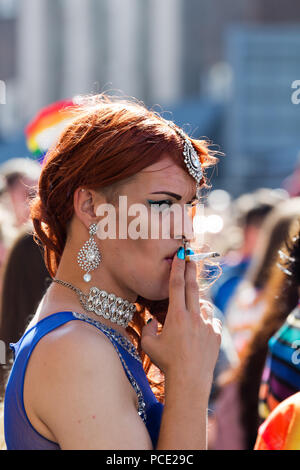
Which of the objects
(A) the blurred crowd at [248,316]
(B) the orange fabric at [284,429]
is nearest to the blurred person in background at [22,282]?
(A) the blurred crowd at [248,316]

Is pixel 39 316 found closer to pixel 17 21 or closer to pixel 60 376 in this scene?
pixel 60 376

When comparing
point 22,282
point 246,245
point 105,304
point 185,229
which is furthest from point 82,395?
point 246,245

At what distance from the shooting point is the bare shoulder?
109 centimetres

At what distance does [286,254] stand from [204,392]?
1102mm

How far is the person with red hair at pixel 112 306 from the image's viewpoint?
112 centimetres

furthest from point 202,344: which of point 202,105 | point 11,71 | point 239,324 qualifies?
point 11,71

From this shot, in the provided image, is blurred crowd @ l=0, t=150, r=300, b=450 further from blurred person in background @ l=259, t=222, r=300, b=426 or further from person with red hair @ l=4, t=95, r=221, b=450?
person with red hair @ l=4, t=95, r=221, b=450

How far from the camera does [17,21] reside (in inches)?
1442

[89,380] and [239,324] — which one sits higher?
[89,380]

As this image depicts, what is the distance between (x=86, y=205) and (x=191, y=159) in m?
0.27

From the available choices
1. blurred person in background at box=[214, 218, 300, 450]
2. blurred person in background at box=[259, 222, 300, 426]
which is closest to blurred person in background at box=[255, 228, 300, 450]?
blurred person in background at box=[259, 222, 300, 426]

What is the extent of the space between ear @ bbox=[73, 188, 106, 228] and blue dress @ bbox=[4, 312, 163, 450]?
0.23m

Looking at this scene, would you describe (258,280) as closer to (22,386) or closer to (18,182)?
(18,182)

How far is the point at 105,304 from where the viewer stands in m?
1.38
